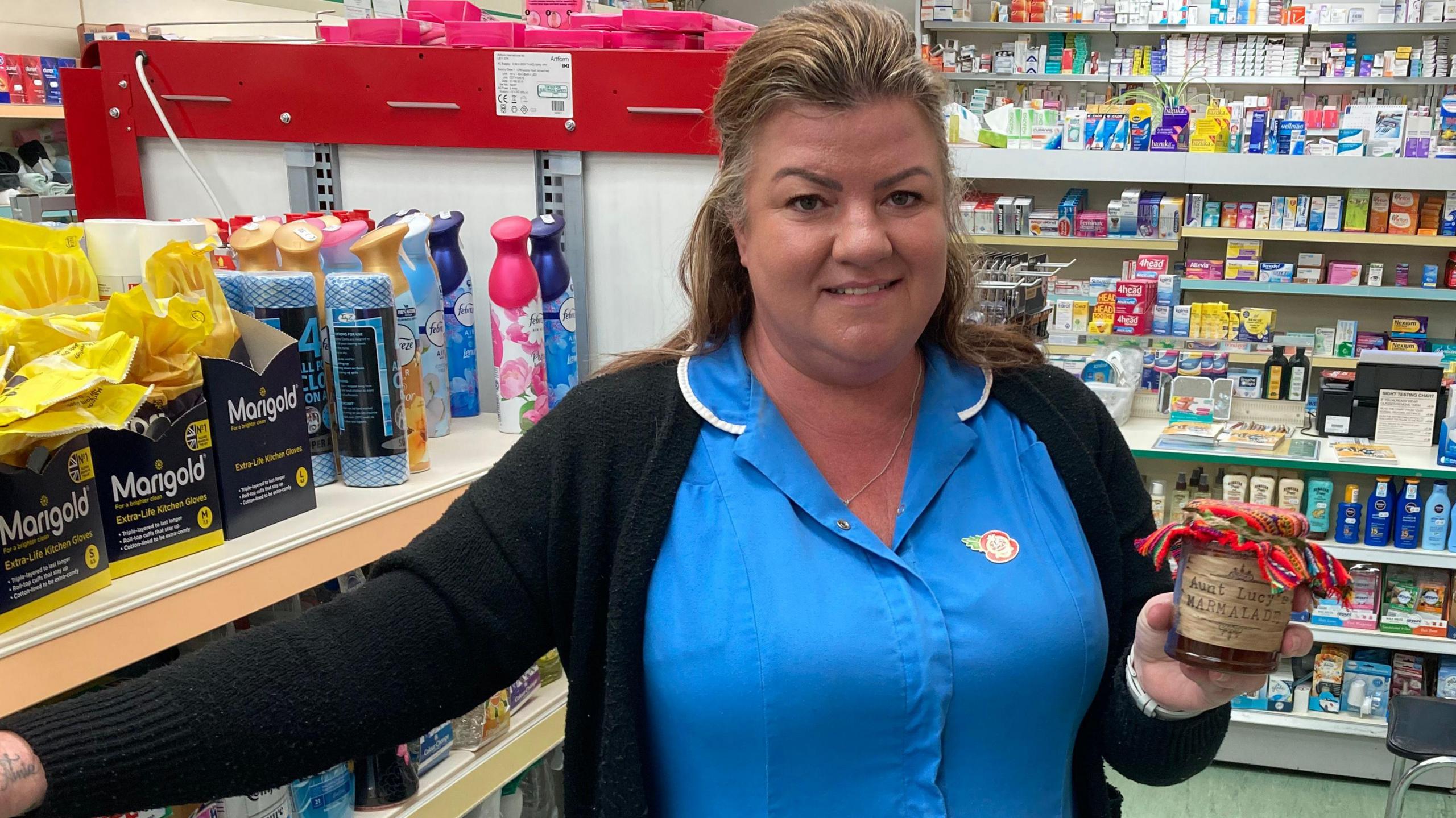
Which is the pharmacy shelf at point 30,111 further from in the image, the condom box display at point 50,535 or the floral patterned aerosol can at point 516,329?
the condom box display at point 50,535

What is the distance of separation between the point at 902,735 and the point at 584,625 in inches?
15.1

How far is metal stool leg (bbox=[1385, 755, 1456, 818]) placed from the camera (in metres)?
2.70

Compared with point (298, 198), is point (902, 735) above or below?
below

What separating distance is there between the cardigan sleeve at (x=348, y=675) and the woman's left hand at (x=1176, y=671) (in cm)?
66

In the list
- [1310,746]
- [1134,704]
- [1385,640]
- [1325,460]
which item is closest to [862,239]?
[1134,704]

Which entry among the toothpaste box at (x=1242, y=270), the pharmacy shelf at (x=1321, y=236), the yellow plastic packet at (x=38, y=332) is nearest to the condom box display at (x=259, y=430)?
the yellow plastic packet at (x=38, y=332)

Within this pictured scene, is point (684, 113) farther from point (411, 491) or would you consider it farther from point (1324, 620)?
point (1324, 620)

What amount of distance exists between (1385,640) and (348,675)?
153 inches

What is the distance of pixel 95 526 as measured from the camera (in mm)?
1297

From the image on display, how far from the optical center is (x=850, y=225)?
129 cm

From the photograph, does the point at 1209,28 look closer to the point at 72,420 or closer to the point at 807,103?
the point at 807,103

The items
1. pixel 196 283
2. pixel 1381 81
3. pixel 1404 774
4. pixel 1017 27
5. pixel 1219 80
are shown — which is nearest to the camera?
pixel 196 283

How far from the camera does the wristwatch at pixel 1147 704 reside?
52.2 inches

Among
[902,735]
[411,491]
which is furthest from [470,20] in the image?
[902,735]
